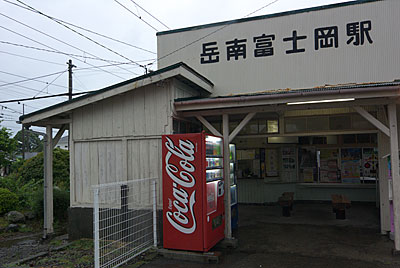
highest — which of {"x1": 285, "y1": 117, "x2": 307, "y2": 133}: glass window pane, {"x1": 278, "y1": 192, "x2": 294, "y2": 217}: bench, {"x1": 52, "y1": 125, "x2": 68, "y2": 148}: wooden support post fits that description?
{"x1": 285, "y1": 117, "x2": 307, "y2": 133}: glass window pane

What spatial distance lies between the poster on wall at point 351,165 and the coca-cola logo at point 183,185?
7.80 meters

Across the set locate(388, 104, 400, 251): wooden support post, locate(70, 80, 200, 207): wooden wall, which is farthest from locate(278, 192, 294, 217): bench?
locate(70, 80, 200, 207): wooden wall

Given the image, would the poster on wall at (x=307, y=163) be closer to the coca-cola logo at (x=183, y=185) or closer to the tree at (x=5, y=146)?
the coca-cola logo at (x=183, y=185)

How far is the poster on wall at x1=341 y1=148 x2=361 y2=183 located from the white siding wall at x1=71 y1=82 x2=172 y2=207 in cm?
768

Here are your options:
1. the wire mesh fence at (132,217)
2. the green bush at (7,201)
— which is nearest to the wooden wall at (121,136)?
the wire mesh fence at (132,217)

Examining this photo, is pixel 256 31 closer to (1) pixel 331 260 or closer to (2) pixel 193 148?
(2) pixel 193 148

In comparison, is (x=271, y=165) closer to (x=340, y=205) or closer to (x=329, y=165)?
(x=329, y=165)

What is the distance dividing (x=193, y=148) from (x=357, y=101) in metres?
3.47

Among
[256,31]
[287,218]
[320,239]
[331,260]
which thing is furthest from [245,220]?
[256,31]

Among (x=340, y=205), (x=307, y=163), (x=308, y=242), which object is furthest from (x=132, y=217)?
(x=307, y=163)

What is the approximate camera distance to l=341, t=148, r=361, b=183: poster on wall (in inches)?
456

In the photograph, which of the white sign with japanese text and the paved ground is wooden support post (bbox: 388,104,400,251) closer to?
the paved ground

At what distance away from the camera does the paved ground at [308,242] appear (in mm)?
5934

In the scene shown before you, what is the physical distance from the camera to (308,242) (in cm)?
720
